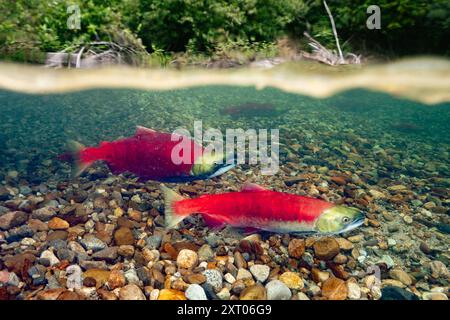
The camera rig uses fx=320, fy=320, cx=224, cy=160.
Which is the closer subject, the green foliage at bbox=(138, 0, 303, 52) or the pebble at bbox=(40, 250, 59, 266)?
the pebble at bbox=(40, 250, 59, 266)

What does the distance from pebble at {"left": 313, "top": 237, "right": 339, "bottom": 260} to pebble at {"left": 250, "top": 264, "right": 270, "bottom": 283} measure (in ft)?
1.61

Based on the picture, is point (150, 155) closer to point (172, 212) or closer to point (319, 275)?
point (172, 212)

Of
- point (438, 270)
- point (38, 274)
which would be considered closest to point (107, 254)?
point (38, 274)

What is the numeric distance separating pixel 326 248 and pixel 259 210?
85 centimetres

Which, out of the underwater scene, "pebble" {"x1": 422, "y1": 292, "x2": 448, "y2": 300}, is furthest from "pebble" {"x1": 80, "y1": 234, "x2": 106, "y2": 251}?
"pebble" {"x1": 422, "y1": 292, "x2": 448, "y2": 300}

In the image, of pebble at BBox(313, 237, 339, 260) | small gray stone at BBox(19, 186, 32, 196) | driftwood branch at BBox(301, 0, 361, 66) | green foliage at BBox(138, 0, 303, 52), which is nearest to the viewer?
pebble at BBox(313, 237, 339, 260)

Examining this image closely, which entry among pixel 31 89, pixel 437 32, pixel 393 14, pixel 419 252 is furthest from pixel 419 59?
pixel 31 89

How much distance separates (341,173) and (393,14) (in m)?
4.14

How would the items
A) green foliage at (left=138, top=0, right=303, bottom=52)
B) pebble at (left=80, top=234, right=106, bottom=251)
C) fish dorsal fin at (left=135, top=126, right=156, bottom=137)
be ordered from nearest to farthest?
1. pebble at (left=80, top=234, right=106, bottom=251)
2. fish dorsal fin at (left=135, top=126, right=156, bottom=137)
3. green foliage at (left=138, top=0, right=303, bottom=52)

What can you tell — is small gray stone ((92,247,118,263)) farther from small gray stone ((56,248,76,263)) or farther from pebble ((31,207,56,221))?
pebble ((31,207,56,221))

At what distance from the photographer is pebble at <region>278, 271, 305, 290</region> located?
246cm

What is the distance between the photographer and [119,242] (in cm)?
290

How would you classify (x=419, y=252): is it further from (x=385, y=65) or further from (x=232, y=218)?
(x=385, y=65)

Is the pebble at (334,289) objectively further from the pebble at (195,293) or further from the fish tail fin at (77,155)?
the fish tail fin at (77,155)
